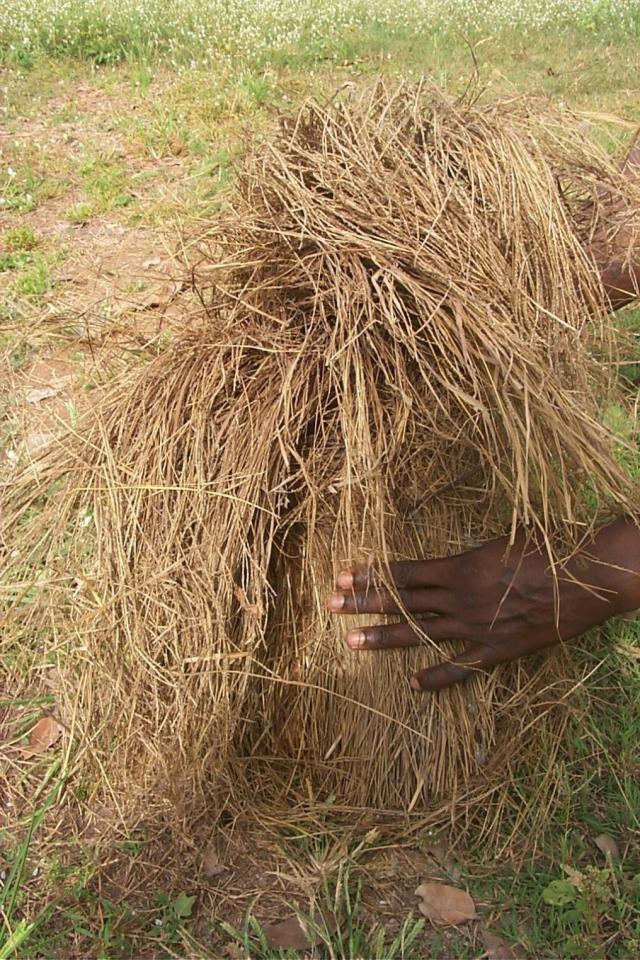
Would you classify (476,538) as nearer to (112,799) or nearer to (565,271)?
(565,271)

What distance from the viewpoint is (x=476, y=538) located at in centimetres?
189

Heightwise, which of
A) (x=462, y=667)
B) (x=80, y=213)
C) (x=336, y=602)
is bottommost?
(x=462, y=667)

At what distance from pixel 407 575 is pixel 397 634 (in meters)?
0.13

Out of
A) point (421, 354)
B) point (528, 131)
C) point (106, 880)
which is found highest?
point (528, 131)

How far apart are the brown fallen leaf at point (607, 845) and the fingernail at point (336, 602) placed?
821 mm

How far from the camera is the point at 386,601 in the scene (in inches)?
69.9

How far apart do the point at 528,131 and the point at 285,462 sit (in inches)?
36.3

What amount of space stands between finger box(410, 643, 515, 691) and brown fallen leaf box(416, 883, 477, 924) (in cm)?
42

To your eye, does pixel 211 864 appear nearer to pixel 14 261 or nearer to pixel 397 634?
pixel 397 634

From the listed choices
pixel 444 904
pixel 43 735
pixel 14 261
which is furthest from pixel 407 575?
pixel 14 261

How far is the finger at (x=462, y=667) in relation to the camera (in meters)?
1.80

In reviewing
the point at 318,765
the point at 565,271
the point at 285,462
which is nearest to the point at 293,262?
the point at 285,462

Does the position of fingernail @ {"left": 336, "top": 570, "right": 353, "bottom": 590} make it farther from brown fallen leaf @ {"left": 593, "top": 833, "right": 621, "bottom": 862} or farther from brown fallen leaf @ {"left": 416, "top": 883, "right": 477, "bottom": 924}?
brown fallen leaf @ {"left": 593, "top": 833, "right": 621, "bottom": 862}

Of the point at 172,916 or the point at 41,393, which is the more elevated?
the point at 41,393
